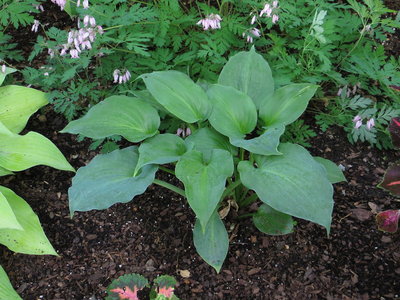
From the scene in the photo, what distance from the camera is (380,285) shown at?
216 cm

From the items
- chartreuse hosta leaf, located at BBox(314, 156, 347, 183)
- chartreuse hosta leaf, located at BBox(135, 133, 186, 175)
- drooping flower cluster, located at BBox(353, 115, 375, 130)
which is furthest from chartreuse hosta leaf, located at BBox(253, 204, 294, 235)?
drooping flower cluster, located at BBox(353, 115, 375, 130)

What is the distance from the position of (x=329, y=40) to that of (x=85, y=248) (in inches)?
64.8

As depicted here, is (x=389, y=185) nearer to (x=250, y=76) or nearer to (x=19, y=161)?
(x=250, y=76)

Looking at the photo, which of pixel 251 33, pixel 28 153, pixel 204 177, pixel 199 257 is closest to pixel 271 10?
pixel 251 33

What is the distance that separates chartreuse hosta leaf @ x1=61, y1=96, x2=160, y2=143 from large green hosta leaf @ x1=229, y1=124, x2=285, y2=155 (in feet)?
1.37

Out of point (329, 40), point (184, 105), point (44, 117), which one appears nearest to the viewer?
point (184, 105)

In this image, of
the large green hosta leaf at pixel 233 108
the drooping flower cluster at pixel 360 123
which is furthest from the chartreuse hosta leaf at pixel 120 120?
the drooping flower cluster at pixel 360 123

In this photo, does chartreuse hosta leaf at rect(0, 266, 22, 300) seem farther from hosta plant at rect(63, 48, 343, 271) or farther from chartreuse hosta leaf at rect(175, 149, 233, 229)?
chartreuse hosta leaf at rect(175, 149, 233, 229)

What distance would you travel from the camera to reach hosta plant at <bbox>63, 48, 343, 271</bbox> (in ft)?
5.94

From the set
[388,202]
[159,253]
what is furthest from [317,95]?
[159,253]

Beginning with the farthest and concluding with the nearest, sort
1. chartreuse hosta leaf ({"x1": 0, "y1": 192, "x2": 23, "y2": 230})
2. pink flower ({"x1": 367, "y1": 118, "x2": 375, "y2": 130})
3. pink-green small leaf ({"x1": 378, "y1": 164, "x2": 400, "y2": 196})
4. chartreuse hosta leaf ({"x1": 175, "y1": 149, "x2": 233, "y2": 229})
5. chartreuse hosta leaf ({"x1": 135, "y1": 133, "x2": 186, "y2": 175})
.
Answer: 1. pink flower ({"x1": 367, "y1": 118, "x2": 375, "y2": 130})
2. pink-green small leaf ({"x1": 378, "y1": 164, "x2": 400, "y2": 196})
3. chartreuse hosta leaf ({"x1": 0, "y1": 192, "x2": 23, "y2": 230})
4. chartreuse hosta leaf ({"x1": 135, "y1": 133, "x2": 186, "y2": 175})
5. chartreuse hosta leaf ({"x1": 175, "y1": 149, "x2": 233, "y2": 229})

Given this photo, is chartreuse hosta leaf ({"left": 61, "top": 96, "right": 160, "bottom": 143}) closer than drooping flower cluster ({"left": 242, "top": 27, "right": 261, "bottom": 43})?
Yes

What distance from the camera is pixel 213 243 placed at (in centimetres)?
204

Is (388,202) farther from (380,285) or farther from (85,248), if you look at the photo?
(85,248)
